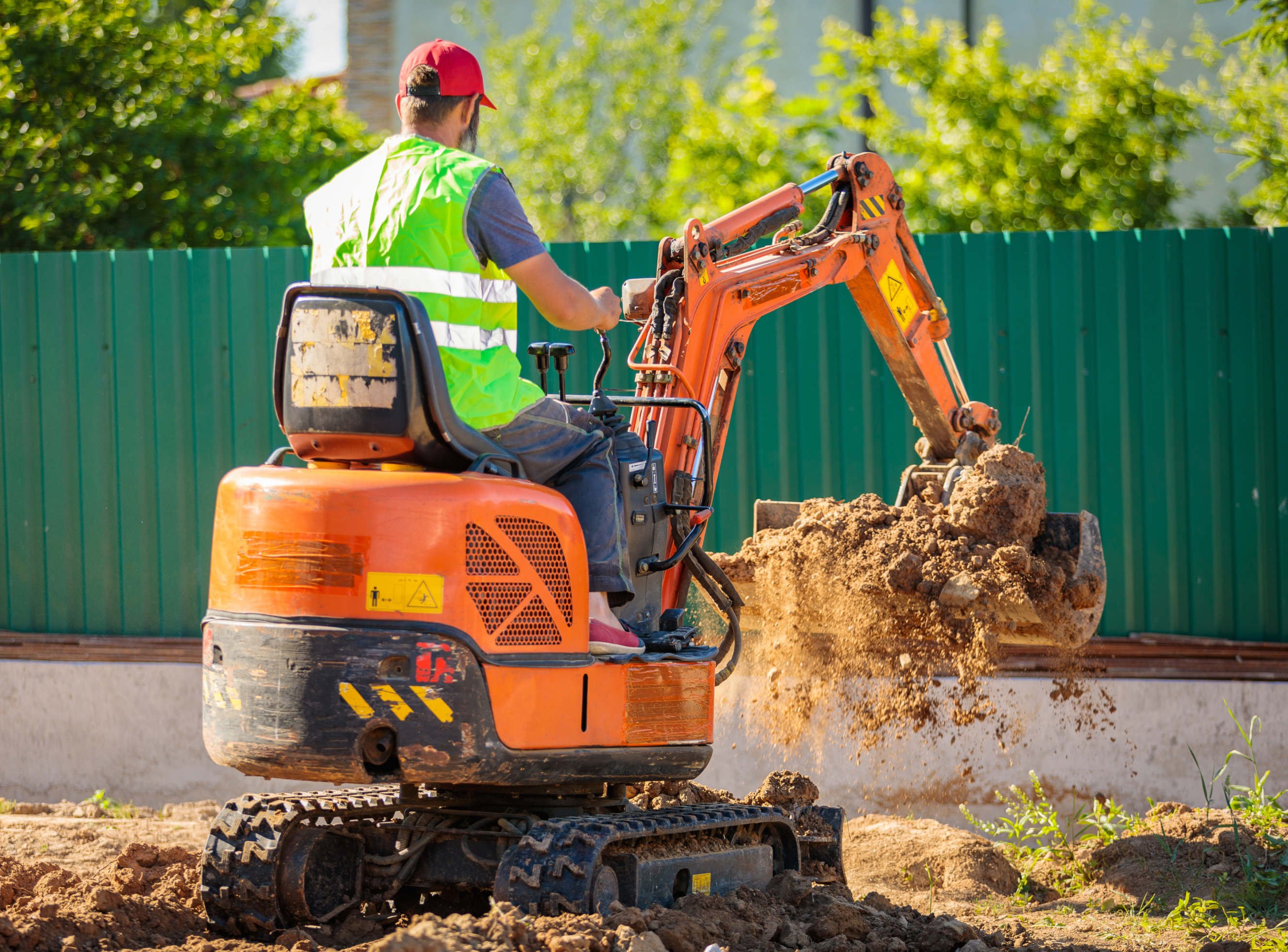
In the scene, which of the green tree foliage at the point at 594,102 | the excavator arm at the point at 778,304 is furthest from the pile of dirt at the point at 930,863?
the green tree foliage at the point at 594,102

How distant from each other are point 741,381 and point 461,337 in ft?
13.7

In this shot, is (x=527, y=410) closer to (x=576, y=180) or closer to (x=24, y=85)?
(x=24, y=85)

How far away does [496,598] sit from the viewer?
4.02m

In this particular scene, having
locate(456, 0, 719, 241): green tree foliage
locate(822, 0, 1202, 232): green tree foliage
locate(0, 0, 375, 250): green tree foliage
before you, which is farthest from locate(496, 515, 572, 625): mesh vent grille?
locate(456, 0, 719, 241): green tree foliage

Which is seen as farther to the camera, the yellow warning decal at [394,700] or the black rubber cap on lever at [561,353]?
the black rubber cap on lever at [561,353]

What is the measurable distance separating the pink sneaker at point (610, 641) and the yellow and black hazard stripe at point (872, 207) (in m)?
2.41

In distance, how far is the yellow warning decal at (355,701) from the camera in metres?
3.89

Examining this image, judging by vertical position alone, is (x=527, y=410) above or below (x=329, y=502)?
above

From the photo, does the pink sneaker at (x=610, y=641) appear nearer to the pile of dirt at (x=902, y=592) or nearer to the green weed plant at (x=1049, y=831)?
the pile of dirt at (x=902, y=592)

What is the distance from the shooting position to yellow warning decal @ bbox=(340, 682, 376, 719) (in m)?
3.89

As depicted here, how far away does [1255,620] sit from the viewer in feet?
25.5

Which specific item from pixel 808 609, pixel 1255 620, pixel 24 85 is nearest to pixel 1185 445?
pixel 1255 620

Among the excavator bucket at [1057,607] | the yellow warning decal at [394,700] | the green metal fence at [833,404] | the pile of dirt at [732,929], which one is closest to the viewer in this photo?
the pile of dirt at [732,929]

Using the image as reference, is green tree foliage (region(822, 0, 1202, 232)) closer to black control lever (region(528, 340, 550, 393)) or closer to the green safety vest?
black control lever (region(528, 340, 550, 393))
